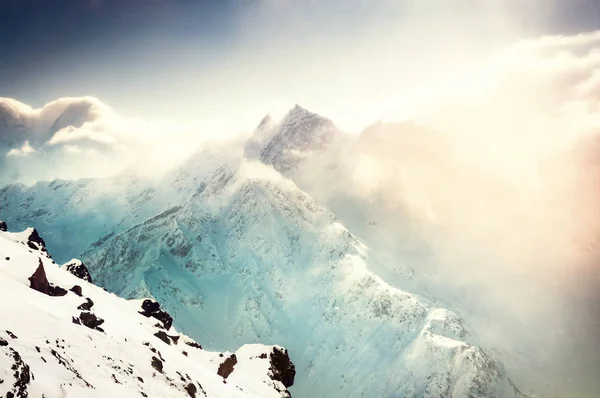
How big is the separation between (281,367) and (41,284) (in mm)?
54623

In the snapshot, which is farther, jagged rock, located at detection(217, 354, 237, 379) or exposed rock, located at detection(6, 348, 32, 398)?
jagged rock, located at detection(217, 354, 237, 379)

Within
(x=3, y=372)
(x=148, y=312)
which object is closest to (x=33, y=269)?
(x=3, y=372)

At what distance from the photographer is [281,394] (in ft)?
258

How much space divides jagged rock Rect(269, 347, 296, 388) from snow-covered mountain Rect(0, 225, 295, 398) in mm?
8873

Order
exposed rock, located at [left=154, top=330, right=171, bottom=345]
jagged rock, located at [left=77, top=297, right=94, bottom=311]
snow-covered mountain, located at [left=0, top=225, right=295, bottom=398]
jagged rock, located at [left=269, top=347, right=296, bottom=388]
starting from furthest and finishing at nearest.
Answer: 1. jagged rock, located at [left=269, top=347, right=296, bottom=388]
2. exposed rock, located at [left=154, top=330, right=171, bottom=345]
3. jagged rock, located at [left=77, top=297, right=94, bottom=311]
4. snow-covered mountain, located at [left=0, top=225, right=295, bottom=398]

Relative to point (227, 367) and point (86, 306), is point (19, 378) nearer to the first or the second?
point (86, 306)

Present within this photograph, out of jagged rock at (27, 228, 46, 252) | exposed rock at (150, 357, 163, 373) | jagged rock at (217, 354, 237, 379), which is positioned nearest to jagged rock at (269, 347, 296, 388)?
jagged rock at (217, 354, 237, 379)

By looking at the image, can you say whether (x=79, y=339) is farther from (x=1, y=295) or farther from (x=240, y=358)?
(x=240, y=358)

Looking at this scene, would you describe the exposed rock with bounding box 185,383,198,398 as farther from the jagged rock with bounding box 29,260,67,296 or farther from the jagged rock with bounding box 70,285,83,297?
the jagged rock with bounding box 70,285,83,297

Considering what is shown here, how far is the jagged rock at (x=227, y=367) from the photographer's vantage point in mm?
72750

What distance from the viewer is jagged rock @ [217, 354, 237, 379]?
72750 mm

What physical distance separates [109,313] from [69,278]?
10.1 metres

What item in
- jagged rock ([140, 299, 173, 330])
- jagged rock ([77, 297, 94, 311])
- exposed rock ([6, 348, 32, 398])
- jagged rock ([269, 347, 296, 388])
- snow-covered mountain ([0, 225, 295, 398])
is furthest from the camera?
jagged rock ([140, 299, 173, 330])

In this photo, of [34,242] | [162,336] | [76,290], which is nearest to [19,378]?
[76,290]
